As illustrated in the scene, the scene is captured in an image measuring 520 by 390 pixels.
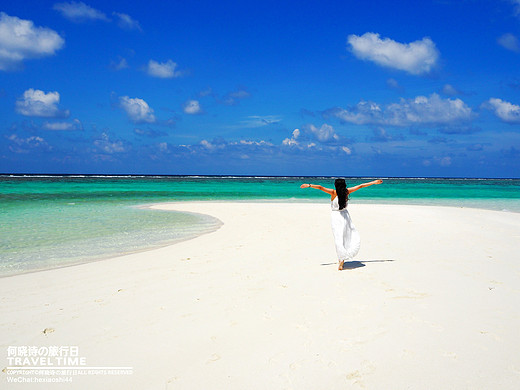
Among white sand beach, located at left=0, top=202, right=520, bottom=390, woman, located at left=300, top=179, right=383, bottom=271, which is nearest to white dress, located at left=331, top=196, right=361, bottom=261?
woman, located at left=300, top=179, right=383, bottom=271

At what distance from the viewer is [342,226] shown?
7727mm

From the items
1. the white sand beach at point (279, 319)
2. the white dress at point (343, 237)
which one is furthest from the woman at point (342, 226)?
the white sand beach at point (279, 319)

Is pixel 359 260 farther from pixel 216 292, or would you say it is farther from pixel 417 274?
pixel 216 292

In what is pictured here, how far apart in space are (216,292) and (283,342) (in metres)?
2.13

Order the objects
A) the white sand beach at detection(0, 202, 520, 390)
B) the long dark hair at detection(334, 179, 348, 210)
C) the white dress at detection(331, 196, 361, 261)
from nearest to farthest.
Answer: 1. the white sand beach at detection(0, 202, 520, 390)
2. the long dark hair at detection(334, 179, 348, 210)
3. the white dress at detection(331, 196, 361, 261)

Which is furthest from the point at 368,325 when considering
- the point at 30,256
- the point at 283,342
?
the point at 30,256

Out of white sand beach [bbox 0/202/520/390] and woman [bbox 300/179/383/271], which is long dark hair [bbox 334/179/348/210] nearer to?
woman [bbox 300/179/383/271]

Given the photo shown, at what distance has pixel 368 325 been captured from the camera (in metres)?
4.69

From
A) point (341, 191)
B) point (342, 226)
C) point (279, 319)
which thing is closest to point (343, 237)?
point (342, 226)

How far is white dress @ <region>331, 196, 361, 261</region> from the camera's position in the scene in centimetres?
761

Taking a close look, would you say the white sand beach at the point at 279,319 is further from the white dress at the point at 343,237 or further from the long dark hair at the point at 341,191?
the long dark hair at the point at 341,191

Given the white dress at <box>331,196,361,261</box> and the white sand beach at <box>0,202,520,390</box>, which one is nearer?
the white sand beach at <box>0,202,520,390</box>

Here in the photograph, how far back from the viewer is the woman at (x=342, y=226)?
750cm

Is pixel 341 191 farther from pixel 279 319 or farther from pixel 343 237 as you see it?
pixel 279 319
